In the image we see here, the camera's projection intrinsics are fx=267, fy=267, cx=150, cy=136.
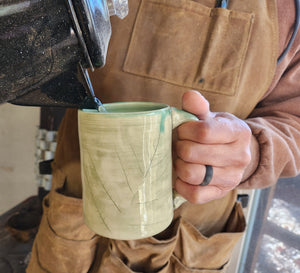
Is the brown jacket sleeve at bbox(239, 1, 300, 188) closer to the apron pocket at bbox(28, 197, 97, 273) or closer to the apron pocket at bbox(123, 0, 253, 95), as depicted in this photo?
the apron pocket at bbox(123, 0, 253, 95)

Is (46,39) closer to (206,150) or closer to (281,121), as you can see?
(206,150)

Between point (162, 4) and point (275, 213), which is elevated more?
point (162, 4)

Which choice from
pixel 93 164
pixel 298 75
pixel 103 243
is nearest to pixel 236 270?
pixel 103 243

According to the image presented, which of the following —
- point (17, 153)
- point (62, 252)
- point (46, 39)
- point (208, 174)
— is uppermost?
point (46, 39)

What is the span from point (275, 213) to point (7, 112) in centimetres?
104

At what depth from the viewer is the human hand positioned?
1.13ft

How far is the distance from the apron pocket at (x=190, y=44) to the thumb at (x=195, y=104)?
13 centimetres

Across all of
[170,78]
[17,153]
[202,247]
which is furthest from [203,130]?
[17,153]

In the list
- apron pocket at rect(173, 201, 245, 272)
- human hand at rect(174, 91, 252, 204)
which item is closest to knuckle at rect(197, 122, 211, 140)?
human hand at rect(174, 91, 252, 204)

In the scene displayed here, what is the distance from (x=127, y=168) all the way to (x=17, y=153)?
1.01 m

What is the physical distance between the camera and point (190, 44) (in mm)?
468

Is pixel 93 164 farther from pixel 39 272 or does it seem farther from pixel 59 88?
pixel 39 272

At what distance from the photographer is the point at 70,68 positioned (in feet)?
0.80

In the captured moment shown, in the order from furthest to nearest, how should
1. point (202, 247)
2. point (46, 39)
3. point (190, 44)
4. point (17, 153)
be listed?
1. point (17, 153)
2. point (202, 247)
3. point (190, 44)
4. point (46, 39)
